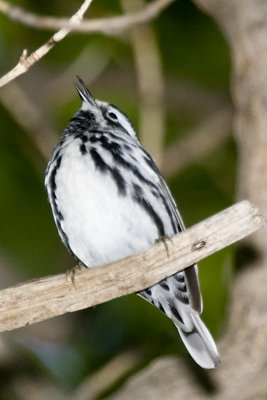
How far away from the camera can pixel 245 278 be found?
511 cm

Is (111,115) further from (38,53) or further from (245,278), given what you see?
(38,53)

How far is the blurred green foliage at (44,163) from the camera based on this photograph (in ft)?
20.2

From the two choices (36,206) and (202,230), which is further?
(36,206)

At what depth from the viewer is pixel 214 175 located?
662 centimetres

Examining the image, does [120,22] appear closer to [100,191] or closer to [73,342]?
[100,191]

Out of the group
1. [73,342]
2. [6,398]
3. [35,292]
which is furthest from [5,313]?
[73,342]

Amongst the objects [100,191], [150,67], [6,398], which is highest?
[150,67]

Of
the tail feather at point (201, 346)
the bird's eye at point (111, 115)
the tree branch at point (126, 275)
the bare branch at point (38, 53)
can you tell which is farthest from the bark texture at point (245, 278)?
the bare branch at point (38, 53)

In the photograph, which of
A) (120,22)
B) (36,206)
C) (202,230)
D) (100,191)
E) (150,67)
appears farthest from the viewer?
(36,206)

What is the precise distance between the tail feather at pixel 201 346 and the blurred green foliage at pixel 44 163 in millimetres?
1151

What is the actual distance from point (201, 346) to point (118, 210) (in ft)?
2.10

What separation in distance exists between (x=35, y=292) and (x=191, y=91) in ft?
9.97

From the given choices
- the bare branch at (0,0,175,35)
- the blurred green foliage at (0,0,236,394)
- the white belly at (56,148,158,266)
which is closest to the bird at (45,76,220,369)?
the white belly at (56,148,158,266)

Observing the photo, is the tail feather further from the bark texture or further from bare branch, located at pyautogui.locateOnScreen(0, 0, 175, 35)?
bare branch, located at pyautogui.locateOnScreen(0, 0, 175, 35)
